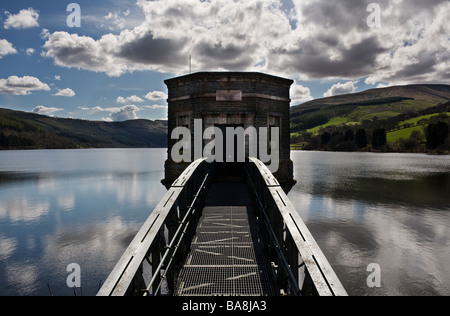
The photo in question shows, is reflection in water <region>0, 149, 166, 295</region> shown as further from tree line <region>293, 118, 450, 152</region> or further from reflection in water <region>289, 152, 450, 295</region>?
tree line <region>293, 118, 450, 152</region>

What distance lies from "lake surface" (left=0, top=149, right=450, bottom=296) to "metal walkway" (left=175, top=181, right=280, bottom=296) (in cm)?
930

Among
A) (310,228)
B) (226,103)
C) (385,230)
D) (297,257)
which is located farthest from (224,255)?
(385,230)

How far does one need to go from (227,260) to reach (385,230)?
22298 millimetres

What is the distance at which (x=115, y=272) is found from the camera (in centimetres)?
357

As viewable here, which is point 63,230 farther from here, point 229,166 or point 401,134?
point 401,134

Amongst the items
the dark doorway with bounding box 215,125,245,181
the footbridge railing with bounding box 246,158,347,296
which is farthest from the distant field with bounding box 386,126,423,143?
the footbridge railing with bounding box 246,158,347,296

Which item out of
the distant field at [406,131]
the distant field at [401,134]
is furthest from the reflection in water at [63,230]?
the distant field at [406,131]

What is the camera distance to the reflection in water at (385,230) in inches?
629

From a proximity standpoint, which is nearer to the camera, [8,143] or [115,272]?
[115,272]

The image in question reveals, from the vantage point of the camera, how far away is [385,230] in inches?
957
